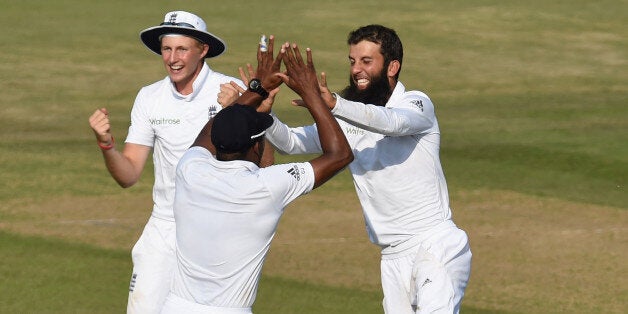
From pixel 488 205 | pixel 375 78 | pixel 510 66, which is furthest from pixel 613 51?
pixel 375 78

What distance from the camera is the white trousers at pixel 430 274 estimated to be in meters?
8.51

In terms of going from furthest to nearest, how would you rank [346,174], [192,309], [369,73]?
[346,174] < [369,73] < [192,309]

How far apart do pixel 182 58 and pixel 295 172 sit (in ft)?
8.13

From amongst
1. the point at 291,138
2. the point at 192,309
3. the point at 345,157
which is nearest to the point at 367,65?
the point at 291,138

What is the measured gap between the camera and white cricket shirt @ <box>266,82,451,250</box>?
28.8ft

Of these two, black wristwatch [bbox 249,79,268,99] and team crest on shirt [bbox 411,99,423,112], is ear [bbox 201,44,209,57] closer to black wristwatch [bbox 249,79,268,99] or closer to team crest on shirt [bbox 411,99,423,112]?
black wristwatch [bbox 249,79,268,99]

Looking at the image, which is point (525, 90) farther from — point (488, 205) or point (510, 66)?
point (488, 205)

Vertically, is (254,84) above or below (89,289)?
above

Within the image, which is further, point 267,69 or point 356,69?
point 356,69

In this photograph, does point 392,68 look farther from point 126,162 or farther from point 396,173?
point 126,162

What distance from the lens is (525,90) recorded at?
2114 cm

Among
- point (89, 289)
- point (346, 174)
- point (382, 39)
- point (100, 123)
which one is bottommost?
point (346, 174)

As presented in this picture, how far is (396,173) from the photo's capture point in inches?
347

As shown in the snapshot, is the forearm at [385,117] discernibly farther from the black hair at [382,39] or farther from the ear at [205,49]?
the ear at [205,49]
